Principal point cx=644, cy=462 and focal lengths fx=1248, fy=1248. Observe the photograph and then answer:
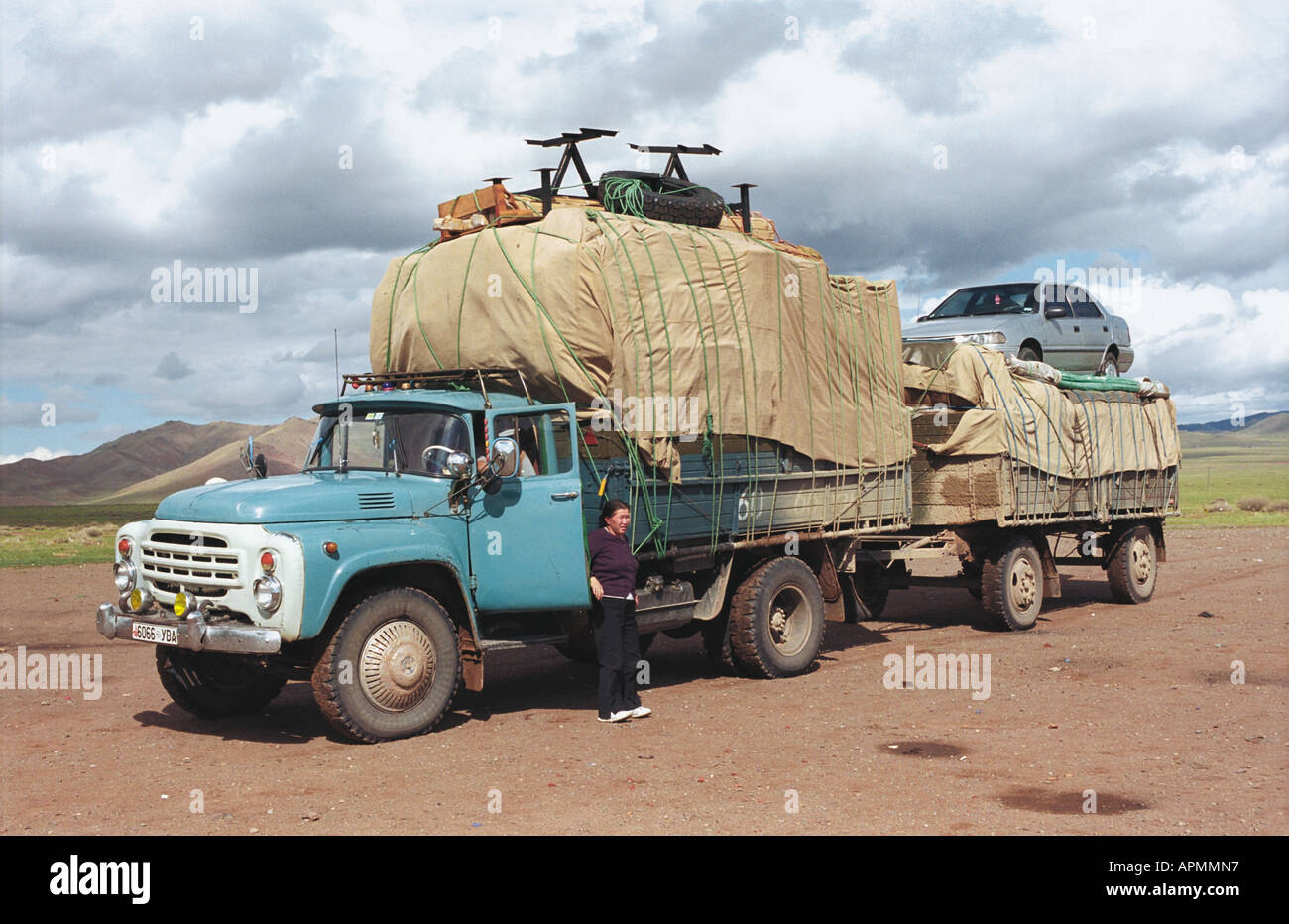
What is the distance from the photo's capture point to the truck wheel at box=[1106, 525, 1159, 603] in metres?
18.3

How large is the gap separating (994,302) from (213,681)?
12.1 metres

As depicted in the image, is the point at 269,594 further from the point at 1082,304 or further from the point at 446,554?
the point at 1082,304

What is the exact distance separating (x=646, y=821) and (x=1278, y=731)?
5289 millimetres

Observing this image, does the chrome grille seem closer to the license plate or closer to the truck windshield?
the license plate

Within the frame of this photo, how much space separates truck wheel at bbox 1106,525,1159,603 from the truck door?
445 inches

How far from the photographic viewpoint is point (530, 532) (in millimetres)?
9680

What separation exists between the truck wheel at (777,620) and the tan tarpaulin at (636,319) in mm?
1273

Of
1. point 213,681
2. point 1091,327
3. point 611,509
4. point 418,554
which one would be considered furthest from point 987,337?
point 213,681

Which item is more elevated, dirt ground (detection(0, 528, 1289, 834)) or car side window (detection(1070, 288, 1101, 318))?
car side window (detection(1070, 288, 1101, 318))

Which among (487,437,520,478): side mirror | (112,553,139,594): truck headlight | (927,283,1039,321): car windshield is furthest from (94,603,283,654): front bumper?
(927,283,1039,321): car windshield

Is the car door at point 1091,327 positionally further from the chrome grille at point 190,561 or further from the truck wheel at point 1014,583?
the chrome grille at point 190,561

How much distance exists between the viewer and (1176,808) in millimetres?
7152

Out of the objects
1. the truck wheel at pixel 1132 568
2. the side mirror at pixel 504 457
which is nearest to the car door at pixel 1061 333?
the truck wheel at pixel 1132 568

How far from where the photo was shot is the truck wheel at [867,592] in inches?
512
